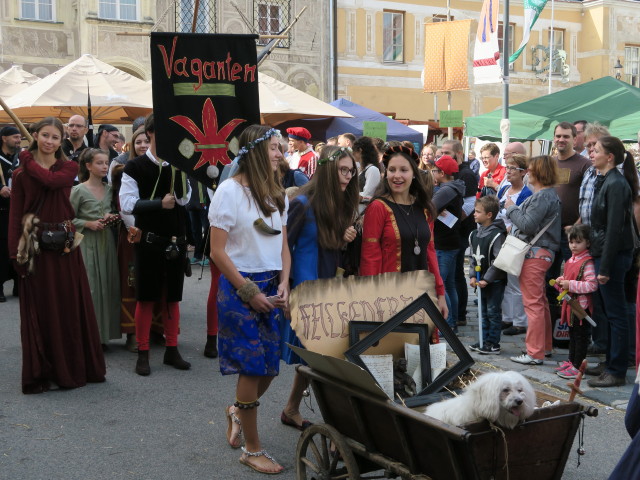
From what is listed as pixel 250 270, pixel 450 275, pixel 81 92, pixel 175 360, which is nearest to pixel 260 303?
pixel 250 270

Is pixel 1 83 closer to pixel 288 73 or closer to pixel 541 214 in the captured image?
A: pixel 541 214

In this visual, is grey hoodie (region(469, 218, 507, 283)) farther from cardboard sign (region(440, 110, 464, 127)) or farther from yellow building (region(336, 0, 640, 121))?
yellow building (region(336, 0, 640, 121))

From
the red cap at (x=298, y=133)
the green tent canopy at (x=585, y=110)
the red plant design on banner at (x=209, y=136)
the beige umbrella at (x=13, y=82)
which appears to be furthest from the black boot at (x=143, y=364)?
the beige umbrella at (x=13, y=82)

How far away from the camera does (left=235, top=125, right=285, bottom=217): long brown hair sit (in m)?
4.57

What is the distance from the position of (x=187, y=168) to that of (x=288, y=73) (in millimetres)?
23152

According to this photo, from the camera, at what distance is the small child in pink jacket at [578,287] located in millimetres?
6730

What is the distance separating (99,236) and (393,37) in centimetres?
2590

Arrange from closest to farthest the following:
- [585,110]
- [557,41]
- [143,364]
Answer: [143,364] → [585,110] → [557,41]

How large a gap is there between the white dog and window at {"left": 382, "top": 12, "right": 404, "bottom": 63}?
95.8 ft

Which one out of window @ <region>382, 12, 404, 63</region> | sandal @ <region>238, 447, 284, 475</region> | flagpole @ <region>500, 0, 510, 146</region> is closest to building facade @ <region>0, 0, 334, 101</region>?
window @ <region>382, 12, 404, 63</region>

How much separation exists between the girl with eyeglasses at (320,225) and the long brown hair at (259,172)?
2.00 ft

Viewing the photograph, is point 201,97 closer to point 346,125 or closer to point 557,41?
point 346,125

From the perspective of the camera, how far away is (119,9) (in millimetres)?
25578

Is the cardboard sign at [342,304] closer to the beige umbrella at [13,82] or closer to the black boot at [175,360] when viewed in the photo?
the black boot at [175,360]
